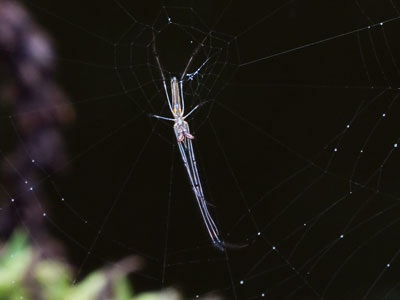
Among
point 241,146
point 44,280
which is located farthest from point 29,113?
point 241,146

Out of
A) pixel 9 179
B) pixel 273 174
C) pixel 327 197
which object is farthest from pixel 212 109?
pixel 9 179

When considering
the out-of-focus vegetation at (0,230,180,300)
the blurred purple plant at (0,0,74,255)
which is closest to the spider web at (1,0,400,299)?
the blurred purple plant at (0,0,74,255)

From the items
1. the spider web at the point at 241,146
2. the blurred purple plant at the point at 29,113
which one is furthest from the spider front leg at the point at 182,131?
the blurred purple plant at the point at 29,113

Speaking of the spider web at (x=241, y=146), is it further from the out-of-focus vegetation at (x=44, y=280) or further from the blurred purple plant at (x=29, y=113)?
the out-of-focus vegetation at (x=44, y=280)

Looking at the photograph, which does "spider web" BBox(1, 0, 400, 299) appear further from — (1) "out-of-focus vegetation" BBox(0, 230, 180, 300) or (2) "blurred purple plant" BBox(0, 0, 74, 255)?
(1) "out-of-focus vegetation" BBox(0, 230, 180, 300)

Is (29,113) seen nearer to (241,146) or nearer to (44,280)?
(44,280)

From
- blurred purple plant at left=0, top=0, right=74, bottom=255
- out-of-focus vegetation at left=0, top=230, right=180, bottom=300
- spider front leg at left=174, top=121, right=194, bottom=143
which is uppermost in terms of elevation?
blurred purple plant at left=0, top=0, right=74, bottom=255
